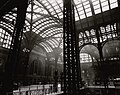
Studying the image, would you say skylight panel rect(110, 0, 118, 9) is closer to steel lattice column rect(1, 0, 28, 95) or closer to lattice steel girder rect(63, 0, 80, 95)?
lattice steel girder rect(63, 0, 80, 95)

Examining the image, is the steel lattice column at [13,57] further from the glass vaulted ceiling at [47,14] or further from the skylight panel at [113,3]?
the skylight panel at [113,3]

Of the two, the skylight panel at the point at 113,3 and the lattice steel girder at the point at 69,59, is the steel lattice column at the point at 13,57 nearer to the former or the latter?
the lattice steel girder at the point at 69,59

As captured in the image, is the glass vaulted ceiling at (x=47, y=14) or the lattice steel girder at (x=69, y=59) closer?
the lattice steel girder at (x=69, y=59)

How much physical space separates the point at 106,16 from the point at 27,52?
2210 cm

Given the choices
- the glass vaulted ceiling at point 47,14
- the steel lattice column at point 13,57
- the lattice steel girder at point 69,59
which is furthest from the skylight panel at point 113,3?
the steel lattice column at point 13,57

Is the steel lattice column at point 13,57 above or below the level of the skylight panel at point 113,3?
below

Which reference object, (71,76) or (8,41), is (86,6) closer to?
(71,76)

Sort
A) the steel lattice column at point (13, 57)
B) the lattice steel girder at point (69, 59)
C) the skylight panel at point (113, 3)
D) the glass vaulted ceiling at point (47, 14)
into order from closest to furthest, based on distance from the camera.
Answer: the lattice steel girder at point (69, 59) → the steel lattice column at point (13, 57) → the skylight panel at point (113, 3) → the glass vaulted ceiling at point (47, 14)

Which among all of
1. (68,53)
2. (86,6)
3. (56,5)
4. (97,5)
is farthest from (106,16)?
(68,53)

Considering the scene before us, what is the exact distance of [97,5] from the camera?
69.2 feet

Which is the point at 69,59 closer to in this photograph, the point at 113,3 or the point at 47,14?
the point at 113,3

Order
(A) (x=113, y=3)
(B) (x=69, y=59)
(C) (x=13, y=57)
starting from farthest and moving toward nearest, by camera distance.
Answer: (A) (x=113, y=3), (C) (x=13, y=57), (B) (x=69, y=59)

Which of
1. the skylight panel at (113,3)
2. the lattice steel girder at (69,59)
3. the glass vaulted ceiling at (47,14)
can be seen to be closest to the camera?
the lattice steel girder at (69,59)

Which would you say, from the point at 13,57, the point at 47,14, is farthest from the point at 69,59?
the point at 47,14
